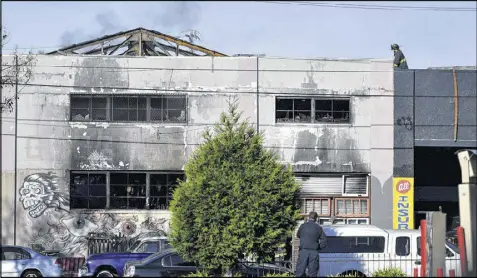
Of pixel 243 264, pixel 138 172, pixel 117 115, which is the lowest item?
pixel 243 264

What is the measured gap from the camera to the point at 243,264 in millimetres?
19547

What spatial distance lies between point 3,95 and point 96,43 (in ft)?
13.6

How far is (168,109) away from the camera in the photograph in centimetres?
3030

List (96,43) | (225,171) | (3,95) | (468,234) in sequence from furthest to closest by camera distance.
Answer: (96,43), (3,95), (225,171), (468,234)

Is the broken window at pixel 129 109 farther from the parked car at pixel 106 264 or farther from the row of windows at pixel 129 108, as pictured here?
the parked car at pixel 106 264

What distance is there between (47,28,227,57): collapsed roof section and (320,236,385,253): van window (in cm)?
1286

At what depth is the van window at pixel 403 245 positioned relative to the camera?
21281 millimetres

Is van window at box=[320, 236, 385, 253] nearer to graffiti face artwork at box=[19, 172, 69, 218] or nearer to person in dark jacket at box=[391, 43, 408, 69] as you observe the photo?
person in dark jacket at box=[391, 43, 408, 69]

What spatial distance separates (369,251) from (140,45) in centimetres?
1407

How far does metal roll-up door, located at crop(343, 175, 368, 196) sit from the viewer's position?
30469 mm

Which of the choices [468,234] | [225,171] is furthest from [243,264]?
[468,234]

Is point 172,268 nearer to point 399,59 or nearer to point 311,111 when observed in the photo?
point 311,111

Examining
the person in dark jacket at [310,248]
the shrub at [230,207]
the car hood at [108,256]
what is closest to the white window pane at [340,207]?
the car hood at [108,256]

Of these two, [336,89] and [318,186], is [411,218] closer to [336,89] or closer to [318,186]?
[318,186]
